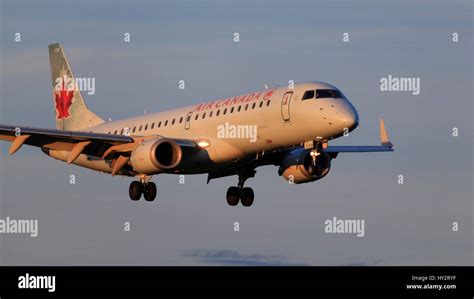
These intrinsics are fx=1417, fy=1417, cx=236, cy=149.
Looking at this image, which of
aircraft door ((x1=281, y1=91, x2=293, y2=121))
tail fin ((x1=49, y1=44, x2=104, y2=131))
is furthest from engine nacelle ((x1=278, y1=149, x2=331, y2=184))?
tail fin ((x1=49, y1=44, x2=104, y2=131))

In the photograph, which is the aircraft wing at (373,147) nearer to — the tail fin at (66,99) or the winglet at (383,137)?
the winglet at (383,137)

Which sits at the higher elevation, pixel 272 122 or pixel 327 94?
pixel 327 94

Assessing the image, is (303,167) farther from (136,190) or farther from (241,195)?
(136,190)

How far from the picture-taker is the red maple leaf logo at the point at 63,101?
91.4m

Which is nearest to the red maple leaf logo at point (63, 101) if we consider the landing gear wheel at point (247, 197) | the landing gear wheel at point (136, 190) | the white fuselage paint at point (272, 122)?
the landing gear wheel at point (136, 190)

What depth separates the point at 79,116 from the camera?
90438mm

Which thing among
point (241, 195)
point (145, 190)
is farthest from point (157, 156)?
point (241, 195)

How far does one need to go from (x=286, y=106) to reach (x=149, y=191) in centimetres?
1098

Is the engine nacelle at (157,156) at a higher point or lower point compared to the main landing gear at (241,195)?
higher

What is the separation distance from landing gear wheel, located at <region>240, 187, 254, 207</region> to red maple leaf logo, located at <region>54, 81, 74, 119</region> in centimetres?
1631

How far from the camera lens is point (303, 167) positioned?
75.3 m

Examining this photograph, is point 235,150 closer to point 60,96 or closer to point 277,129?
point 277,129

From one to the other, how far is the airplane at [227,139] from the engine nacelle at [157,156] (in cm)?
5

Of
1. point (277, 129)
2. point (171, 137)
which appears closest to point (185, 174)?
point (171, 137)
